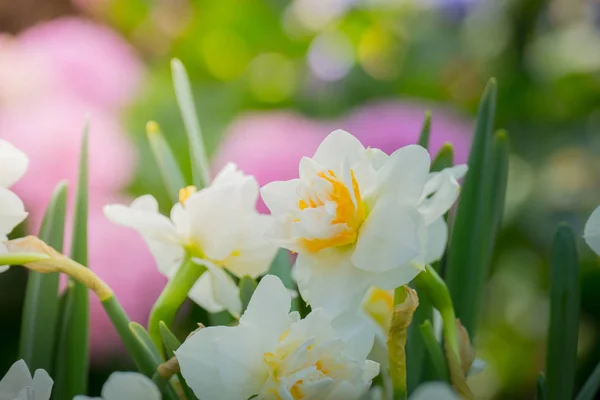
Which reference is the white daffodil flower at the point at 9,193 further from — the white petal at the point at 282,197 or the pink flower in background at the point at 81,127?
the pink flower in background at the point at 81,127

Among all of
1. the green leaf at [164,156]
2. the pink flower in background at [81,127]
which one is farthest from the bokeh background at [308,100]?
the green leaf at [164,156]

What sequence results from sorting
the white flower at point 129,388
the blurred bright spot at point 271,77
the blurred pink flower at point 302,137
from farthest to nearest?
the blurred bright spot at point 271,77
the blurred pink flower at point 302,137
the white flower at point 129,388

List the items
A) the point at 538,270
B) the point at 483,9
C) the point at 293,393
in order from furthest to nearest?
the point at 483,9, the point at 538,270, the point at 293,393

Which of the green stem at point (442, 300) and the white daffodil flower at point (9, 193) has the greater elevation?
the white daffodil flower at point (9, 193)

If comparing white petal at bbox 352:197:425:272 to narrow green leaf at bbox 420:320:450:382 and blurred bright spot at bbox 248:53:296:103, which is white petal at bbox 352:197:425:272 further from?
blurred bright spot at bbox 248:53:296:103

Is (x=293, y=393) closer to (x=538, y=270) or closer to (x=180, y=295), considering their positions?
(x=180, y=295)

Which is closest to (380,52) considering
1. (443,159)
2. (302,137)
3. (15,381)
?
(302,137)

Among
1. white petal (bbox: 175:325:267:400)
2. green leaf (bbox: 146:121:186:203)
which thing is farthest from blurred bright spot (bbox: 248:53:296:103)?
white petal (bbox: 175:325:267:400)

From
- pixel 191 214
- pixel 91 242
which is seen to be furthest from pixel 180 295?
pixel 91 242
